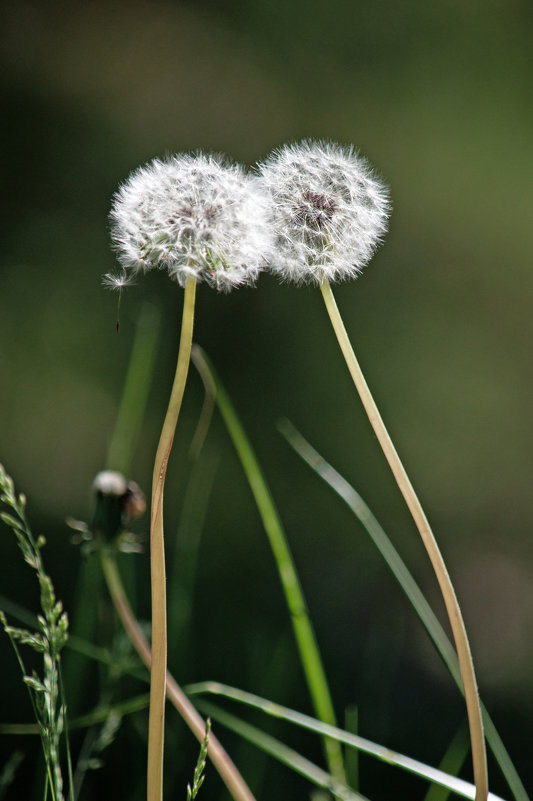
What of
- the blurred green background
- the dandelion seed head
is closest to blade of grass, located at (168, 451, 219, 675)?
the blurred green background

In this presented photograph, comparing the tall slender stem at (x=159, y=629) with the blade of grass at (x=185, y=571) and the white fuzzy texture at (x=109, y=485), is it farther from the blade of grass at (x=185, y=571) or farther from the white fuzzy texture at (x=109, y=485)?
the blade of grass at (x=185, y=571)

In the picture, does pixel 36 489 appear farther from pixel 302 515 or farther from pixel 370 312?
pixel 370 312

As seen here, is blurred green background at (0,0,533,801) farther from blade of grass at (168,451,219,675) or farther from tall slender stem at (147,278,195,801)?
tall slender stem at (147,278,195,801)

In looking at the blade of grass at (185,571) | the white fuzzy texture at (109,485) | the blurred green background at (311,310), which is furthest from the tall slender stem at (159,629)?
the blurred green background at (311,310)

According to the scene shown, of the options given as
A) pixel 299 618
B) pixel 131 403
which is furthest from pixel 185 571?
pixel 299 618

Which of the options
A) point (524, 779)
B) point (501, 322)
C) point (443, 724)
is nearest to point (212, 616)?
point (443, 724)

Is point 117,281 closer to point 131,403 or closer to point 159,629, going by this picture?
point 159,629
